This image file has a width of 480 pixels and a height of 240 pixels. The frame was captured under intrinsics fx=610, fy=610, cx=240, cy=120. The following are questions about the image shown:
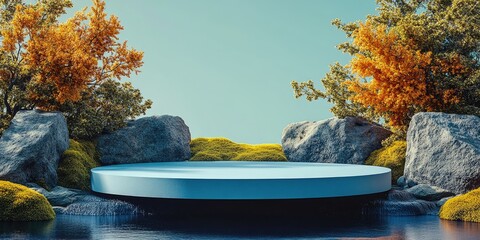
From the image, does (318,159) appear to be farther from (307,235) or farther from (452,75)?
(307,235)

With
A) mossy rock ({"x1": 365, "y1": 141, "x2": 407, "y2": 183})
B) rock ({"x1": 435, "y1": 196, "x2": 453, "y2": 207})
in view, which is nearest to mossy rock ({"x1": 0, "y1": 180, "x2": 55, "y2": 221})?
rock ({"x1": 435, "y1": 196, "x2": 453, "y2": 207})

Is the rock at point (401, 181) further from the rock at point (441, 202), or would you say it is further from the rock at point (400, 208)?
the rock at point (400, 208)

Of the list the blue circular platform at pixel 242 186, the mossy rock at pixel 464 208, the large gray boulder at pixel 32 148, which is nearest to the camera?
the blue circular platform at pixel 242 186

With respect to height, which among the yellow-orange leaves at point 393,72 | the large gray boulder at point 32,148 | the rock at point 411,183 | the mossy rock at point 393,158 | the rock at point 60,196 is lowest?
the rock at point 411,183

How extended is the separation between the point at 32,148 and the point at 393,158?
9121 millimetres

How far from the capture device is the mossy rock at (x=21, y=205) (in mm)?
11227

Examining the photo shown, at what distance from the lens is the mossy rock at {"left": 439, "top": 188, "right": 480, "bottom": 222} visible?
11484mm

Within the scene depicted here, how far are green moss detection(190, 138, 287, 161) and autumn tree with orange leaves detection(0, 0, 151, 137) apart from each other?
270cm

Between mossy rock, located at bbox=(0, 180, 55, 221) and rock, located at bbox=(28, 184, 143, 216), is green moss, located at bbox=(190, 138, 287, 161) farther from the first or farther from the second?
mossy rock, located at bbox=(0, 180, 55, 221)

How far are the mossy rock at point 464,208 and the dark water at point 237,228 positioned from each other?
0.31 m

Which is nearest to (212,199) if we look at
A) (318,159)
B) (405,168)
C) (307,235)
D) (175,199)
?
(175,199)

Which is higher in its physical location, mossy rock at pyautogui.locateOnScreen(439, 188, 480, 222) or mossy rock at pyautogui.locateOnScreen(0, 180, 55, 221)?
mossy rock at pyautogui.locateOnScreen(0, 180, 55, 221)

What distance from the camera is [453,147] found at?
13836mm

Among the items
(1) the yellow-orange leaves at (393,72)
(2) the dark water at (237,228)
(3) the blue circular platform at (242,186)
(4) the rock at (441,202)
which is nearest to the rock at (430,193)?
(4) the rock at (441,202)
